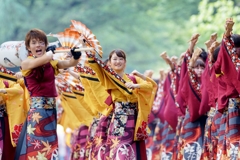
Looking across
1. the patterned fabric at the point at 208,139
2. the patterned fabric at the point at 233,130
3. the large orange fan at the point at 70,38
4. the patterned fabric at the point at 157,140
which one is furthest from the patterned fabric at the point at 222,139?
the patterned fabric at the point at 157,140

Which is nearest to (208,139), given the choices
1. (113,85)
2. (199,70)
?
(199,70)

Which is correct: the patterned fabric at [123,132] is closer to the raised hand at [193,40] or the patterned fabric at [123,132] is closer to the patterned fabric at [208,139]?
the patterned fabric at [208,139]

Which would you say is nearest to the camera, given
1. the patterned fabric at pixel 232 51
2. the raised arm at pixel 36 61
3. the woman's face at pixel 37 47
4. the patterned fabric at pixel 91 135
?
the raised arm at pixel 36 61

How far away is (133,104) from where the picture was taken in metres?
7.59

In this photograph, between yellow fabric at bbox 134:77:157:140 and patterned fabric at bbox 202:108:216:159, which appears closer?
yellow fabric at bbox 134:77:157:140

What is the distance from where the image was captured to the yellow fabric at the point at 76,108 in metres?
9.01

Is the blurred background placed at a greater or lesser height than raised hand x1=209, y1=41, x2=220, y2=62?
greater

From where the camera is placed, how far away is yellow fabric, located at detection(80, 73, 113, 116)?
8023 mm

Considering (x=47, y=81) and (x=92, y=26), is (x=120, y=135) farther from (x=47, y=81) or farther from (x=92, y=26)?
(x=92, y=26)

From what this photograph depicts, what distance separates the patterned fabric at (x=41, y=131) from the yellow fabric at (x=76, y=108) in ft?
6.96

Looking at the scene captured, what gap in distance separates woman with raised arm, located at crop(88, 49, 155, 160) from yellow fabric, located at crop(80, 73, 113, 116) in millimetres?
376

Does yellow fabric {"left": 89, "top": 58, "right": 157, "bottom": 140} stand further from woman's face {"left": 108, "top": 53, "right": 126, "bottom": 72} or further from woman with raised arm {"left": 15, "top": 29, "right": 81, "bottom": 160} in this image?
woman with raised arm {"left": 15, "top": 29, "right": 81, "bottom": 160}

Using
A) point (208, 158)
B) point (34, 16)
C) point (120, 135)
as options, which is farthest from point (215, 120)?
point (34, 16)

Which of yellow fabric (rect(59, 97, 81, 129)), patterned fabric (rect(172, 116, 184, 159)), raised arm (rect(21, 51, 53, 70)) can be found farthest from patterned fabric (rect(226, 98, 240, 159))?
yellow fabric (rect(59, 97, 81, 129))
